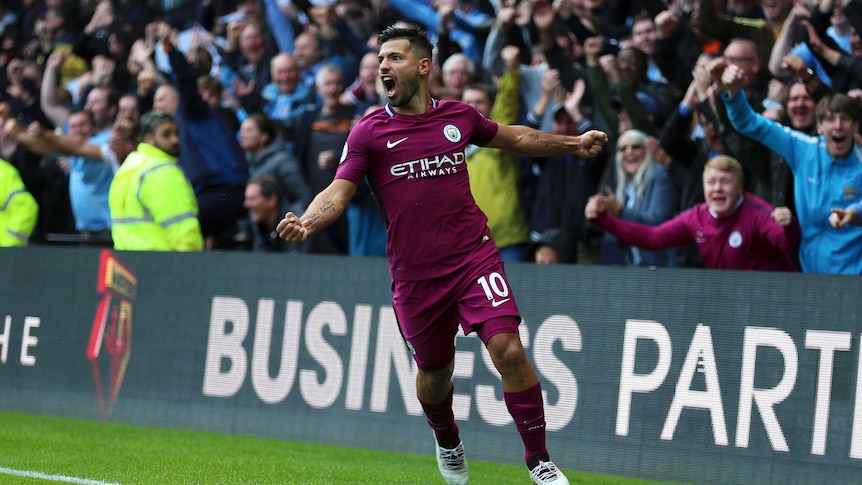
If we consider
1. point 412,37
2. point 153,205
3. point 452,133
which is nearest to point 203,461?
point 452,133

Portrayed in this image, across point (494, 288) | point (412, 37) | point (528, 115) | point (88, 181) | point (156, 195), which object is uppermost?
point (528, 115)

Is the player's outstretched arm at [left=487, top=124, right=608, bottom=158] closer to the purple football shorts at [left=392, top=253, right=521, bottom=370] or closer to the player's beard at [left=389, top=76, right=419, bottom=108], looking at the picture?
the player's beard at [left=389, top=76, right=419, bottom=108]

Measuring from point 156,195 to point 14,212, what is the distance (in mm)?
2652

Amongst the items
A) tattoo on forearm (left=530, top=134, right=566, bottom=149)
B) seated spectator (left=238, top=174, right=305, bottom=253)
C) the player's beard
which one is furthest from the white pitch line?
seated spectator (left=238, top=174, right=305, bottom=253)

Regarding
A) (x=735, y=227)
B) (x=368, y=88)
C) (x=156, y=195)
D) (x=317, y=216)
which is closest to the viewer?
(x=317, y=216)

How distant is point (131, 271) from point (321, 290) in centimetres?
193

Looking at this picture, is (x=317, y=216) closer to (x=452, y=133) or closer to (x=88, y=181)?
(x=452, y=133)

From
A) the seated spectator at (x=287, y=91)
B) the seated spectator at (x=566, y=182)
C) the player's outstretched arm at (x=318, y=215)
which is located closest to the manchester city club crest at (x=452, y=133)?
the player's outstretched arm at (x=318, y=215)

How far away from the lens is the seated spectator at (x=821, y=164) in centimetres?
798

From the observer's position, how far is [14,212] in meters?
11.6

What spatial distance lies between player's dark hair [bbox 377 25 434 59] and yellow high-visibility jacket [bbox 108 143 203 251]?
12.7 ft

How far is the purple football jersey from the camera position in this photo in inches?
242

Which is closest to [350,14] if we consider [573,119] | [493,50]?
A: [493,50]

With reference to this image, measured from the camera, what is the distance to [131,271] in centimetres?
1013
